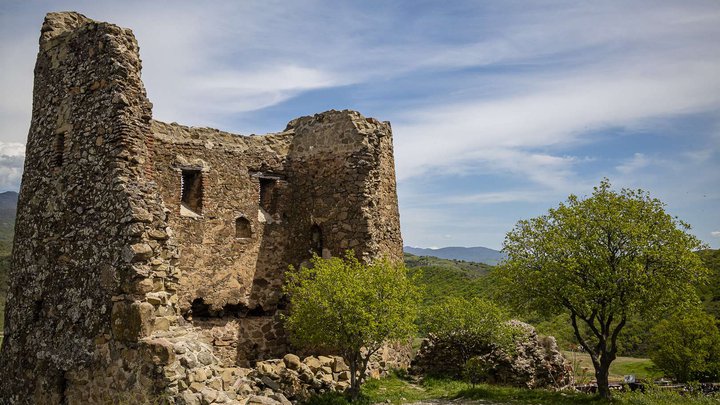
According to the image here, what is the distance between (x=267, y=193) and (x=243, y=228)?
1429mm

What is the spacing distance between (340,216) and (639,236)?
8.11 metres

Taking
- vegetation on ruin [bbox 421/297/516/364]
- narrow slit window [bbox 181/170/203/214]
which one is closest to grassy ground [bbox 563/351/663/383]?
vegetation on ruin [bbox 421/297/516/364]

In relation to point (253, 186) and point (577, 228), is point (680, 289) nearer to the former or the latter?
point (577, 228)

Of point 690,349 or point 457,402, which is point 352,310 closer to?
Answer: point 457,402

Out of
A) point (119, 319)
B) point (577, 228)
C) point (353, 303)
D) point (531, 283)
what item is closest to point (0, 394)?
point (119, 319)

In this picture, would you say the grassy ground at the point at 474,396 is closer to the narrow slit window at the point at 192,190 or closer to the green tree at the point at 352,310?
the green tree at the point at 352,310

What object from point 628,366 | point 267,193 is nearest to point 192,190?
point 267,193

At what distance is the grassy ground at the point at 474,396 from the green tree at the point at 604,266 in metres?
0.96

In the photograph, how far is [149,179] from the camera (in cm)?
990

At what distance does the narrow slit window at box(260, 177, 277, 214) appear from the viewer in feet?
53.2

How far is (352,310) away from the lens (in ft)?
42.4

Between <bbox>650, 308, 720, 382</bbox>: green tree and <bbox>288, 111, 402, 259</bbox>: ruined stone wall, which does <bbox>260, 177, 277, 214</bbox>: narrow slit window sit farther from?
<bbox>650, 308, 720, 382</bbox>: green tree

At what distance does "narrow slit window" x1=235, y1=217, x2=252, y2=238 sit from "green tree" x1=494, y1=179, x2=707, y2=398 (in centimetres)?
743

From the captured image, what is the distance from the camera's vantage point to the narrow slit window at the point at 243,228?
1528 cm
